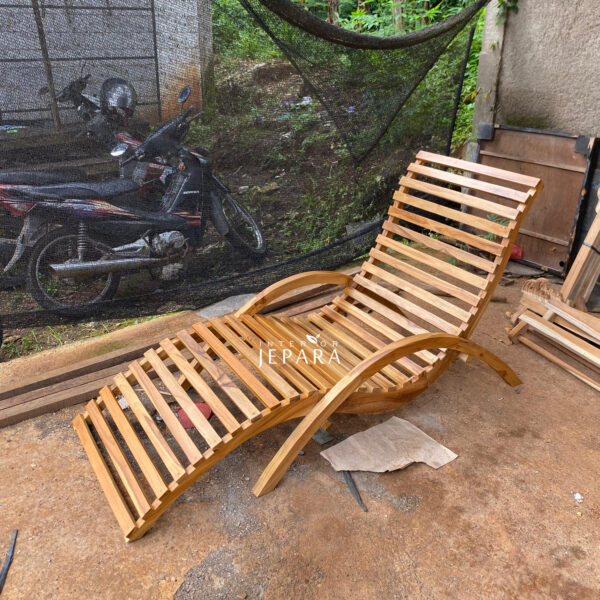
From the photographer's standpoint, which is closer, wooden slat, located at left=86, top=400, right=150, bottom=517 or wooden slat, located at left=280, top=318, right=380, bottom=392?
wooden slat, located at left=86, top=400, right=150, bottom=517

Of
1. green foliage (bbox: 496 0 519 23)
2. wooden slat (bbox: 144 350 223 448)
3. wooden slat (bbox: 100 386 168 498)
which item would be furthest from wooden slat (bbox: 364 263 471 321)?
green foliage (bbox: 496 0 519 23)

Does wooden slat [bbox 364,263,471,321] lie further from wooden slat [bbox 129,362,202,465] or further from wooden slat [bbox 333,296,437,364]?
wooden slat [bbox 129,362,202,465]

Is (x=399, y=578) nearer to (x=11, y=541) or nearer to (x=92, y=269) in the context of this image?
(x=11, y=541)

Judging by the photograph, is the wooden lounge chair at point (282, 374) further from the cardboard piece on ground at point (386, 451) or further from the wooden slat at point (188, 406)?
the cardboard piece on ground at point (386, 451)

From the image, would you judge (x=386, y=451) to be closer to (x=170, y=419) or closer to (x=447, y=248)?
(x=170, y=419)

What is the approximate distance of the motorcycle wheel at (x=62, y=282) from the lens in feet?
8.78

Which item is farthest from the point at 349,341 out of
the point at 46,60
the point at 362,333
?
the point at 46,60

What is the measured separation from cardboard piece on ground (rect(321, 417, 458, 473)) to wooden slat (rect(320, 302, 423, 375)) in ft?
0.98

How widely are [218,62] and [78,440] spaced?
2.11 metres

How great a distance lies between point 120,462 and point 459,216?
6.85 ft

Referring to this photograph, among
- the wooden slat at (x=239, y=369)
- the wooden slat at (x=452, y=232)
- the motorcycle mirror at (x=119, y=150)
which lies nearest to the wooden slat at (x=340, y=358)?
the wooden slat at (x=239, y=369)

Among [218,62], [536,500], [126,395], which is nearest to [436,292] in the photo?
[536,500]

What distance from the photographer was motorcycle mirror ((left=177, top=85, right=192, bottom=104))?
2.76 meters

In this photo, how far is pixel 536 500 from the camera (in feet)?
7.18
